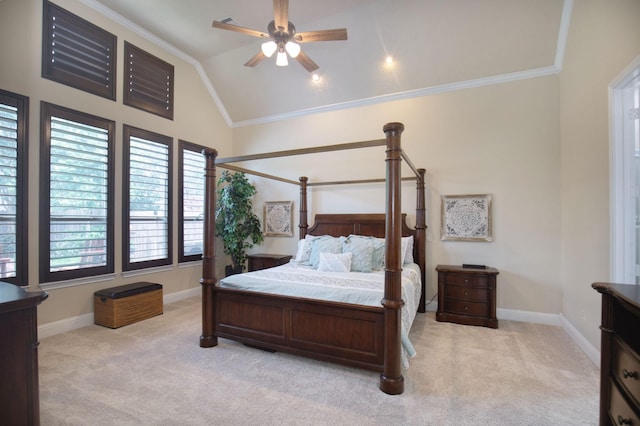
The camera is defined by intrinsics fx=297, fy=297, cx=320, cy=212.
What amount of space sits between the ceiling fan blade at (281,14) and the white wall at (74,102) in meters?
2.58

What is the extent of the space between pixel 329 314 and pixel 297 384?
58cm

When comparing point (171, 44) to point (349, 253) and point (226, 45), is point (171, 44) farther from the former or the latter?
point (349, 253)

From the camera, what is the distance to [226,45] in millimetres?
4453

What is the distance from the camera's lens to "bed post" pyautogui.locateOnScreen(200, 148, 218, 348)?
9.91ft

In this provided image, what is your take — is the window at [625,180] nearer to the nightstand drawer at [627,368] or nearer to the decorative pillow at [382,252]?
the nightstand drawer at [627,368]

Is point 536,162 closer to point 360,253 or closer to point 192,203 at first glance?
point 360,253

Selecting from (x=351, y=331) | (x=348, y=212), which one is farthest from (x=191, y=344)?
(x=348, y=212)

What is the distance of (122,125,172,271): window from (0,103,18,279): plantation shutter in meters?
1.07

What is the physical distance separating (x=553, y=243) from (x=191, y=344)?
4.41 metres

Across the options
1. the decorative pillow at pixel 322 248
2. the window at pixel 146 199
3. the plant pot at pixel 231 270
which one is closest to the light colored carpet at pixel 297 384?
the window at pixel 146 199

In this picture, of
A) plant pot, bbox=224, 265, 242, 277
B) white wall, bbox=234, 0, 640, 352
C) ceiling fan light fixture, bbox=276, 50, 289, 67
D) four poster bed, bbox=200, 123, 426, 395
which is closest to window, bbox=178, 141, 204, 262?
plant pot, bbox=224, 265, 242, 277

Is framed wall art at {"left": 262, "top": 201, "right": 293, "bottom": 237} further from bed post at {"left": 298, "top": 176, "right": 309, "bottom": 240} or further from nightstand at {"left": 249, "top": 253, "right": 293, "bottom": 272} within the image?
nightstand at {"left": 249, "top": 253, "right": 293, "bottom": 272}

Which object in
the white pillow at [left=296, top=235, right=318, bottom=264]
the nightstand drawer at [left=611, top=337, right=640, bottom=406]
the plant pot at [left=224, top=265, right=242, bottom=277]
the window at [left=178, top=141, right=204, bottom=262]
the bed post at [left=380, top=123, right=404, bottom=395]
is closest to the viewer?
the nightstand drawer at [left=611, top=337, right=640, bottom=406]

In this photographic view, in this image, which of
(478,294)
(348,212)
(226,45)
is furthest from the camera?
(348,212)
